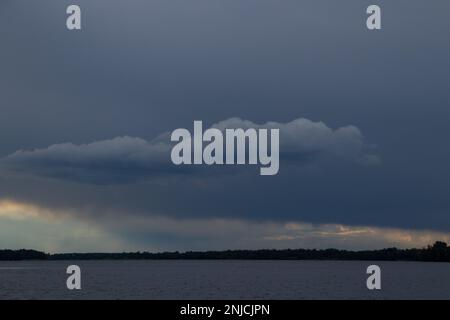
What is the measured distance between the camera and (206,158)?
4181 cm
